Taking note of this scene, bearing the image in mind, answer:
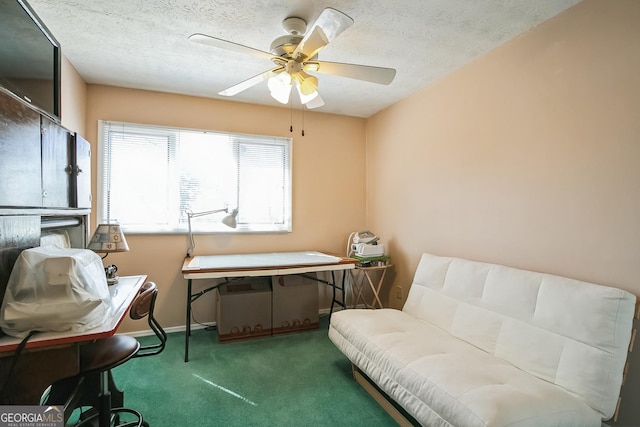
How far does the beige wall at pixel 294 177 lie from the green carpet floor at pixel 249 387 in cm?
71

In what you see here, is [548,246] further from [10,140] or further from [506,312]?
[10,140]

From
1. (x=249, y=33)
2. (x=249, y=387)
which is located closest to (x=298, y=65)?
(x=249, y=33)

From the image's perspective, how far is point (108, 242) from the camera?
2.17 meters

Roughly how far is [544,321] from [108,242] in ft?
9.15

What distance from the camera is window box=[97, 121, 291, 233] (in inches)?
115

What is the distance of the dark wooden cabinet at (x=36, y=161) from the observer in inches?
46.0

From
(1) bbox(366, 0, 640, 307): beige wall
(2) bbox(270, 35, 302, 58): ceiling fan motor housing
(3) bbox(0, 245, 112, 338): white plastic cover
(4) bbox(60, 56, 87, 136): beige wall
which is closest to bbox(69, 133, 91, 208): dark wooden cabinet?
(4) bbox(60, 56, 87, 136): beige wall

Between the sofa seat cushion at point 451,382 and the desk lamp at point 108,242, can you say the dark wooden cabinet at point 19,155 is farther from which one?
the sofa seat cushion at point 451,382

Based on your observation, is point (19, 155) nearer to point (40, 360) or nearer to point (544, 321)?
point (40, 360)

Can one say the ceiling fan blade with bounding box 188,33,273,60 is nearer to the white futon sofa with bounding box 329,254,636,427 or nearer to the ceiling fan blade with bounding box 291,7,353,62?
the ceiling fan blade with bounding box 291,7,353,62

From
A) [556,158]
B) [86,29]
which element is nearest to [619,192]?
[556,158]

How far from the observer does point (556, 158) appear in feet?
6.17

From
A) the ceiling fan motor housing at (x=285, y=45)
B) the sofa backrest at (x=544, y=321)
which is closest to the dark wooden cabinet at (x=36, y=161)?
the ceiling fan motor housing at (x=285, y=45)

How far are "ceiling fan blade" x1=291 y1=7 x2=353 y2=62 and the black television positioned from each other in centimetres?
128
